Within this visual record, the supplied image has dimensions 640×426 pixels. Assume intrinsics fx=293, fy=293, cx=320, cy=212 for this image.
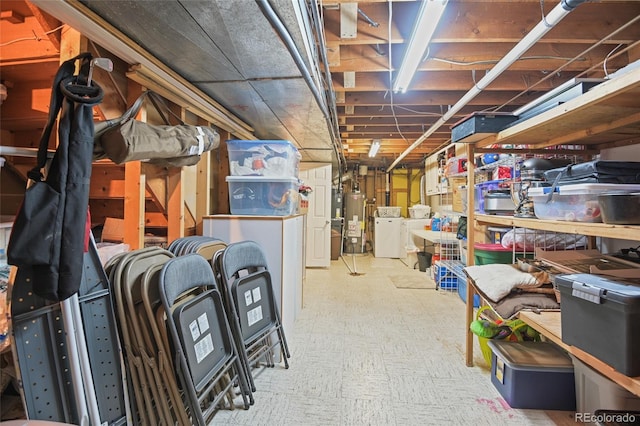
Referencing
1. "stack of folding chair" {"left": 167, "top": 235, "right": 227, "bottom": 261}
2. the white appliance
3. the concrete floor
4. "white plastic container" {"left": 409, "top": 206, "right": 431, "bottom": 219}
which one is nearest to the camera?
the concrete floor

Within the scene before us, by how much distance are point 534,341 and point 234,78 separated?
2721 mm

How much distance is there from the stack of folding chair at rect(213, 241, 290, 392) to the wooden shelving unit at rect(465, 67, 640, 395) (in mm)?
1497

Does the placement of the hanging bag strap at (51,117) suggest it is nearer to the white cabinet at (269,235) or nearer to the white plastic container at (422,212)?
the white cabinet at (269,235)

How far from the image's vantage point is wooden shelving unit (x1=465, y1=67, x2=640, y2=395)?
1.08m

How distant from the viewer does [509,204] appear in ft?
7.41

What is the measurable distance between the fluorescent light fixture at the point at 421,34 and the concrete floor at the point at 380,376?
2.17m

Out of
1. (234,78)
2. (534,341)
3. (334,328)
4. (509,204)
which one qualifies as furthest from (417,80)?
(334,328)

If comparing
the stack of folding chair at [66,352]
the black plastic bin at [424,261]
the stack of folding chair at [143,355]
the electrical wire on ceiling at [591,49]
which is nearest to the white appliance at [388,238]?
the black plastic bin at [424,261]

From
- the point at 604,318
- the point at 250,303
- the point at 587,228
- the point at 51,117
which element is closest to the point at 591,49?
the point at 587,228

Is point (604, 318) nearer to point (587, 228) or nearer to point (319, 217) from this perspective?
point (587, 228)

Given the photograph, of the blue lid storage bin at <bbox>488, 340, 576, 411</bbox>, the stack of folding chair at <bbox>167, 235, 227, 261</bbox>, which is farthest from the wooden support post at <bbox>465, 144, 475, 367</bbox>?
the stack of folding chair at <bbox>167, 235, 227, 261</bbox>

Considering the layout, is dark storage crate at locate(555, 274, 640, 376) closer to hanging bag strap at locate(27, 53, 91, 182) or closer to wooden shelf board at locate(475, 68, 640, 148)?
wooden shelf board at locate(475, 68, 640, 148)

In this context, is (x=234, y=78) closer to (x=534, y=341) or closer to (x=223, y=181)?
(x=223, y=181)

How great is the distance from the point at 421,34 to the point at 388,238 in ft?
18.2
